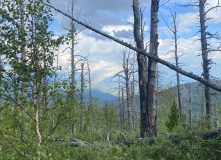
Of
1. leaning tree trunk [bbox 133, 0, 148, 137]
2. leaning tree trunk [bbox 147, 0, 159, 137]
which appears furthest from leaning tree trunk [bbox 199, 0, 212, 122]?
leaning tree trunk [bbox 147, 0, 159, 137]

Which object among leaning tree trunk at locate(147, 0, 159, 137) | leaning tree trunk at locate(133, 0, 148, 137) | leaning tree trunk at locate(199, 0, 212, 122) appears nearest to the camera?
leaning tree trunk at locate(147, 0, 159, 137)

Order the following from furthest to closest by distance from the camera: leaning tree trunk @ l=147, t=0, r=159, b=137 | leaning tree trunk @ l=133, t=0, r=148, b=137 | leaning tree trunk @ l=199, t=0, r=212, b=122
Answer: leaning tree trunk @ l=199, t=0, r=212, b=122 → leaning tree trunk @ l=133, t=0, r=148, b=137 → leaning tree trunk @ l=147, t=0, r=159, b=137

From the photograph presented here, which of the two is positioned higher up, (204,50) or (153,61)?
(204,50)

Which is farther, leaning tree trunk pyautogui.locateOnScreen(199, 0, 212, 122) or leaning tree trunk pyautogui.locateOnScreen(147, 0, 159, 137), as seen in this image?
leaning tree trunk pyautogui.locateOnScreen(199, 0, 212, 122)

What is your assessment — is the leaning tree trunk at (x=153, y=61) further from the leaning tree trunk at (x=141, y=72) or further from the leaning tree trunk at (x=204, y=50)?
the leaning tree trunk at (x=204, y=50)

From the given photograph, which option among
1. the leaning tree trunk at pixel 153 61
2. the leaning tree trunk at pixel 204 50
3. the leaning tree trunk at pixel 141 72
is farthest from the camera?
the leaning tree trunk at pixel 204 50

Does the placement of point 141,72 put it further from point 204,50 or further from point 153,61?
point 204,50

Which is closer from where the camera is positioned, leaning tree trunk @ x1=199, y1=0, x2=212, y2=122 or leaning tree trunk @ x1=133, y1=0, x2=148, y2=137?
leaning tree trunk @ x1=133, y1=0, x2=148, y2=137

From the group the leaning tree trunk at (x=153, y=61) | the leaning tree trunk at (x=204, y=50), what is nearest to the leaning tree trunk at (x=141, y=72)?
the leaning tree trunk at (x=153, y=61)

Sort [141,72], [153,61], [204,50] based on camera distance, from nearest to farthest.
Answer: [153,61] < [141,72] < [204,50]

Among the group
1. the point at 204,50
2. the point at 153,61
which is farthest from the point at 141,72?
the point at 204,50

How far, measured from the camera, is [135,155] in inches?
223

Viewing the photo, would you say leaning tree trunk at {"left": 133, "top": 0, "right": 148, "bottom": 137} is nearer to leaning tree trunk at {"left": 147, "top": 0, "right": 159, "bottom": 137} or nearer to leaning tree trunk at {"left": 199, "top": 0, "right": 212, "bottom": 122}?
leaning tree trunk at {"left": 147, "top": 0, "right": 159, "bottom": 137}

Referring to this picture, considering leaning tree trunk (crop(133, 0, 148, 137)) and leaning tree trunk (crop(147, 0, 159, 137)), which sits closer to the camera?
leaning tree trunk (crop(147, 0, 159, 137))
